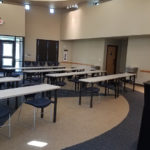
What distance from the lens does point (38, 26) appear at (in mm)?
11430

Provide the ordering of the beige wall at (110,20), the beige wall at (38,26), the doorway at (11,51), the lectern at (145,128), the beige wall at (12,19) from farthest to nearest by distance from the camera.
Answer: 1. the beige wall at (38,26)
2. the doorway at (11,51)
3. the beige wall at (12,19)
4. the beige wall at (110,20)
5. the lectern at (145,128)

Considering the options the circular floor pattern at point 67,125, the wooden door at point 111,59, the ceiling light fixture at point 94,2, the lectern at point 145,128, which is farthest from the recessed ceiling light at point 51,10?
the lectern at point 145,128

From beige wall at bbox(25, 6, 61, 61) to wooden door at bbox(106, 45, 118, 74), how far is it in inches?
167

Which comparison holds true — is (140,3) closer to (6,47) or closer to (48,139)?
(48,139)

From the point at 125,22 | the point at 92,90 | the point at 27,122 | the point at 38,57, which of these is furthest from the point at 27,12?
the point at 27,122

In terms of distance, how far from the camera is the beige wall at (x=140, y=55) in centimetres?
787

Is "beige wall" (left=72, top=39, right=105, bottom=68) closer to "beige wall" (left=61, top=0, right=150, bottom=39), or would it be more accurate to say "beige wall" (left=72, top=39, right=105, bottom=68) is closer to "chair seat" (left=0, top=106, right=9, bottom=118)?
"beige wall" (left=61, top=0, right=150, bottom=39)

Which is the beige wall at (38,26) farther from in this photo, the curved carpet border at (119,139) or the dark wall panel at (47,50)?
the curved carpet border at (119,139)

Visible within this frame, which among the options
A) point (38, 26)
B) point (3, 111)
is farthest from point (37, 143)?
point (38, 26)

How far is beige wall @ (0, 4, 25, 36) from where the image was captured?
9453 millimetres

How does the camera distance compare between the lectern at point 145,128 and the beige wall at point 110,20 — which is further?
the beige wall at point 110,20

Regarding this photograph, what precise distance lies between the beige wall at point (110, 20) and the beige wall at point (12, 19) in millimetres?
3193

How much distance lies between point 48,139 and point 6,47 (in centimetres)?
846

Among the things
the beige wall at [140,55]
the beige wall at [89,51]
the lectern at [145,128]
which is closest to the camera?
the lectern at [145,128]
